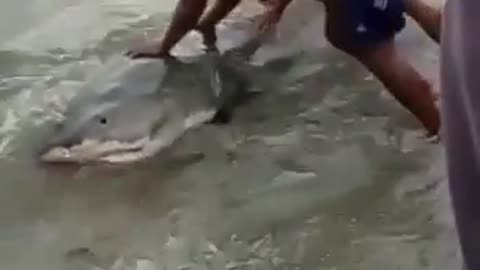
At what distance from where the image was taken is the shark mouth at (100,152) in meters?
1.69

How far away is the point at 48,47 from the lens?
6.84ft

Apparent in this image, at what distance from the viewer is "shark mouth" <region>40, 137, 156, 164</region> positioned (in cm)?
169

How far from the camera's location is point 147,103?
181cm

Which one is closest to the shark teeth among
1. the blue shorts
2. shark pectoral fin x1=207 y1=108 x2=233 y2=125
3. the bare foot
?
shark pectoral fin x1=207 y1=108 x2=233 y2=125

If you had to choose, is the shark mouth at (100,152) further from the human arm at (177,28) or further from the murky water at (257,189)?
the human arm at (177,28)

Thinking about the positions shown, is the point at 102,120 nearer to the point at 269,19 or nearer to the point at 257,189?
the point at 257,189

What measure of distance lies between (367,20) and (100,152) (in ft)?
1.74

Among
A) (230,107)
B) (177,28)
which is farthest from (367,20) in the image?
(177,28)

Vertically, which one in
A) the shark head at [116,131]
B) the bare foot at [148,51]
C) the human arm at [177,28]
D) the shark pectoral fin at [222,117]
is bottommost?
the shark pectoral fin at [222,117]

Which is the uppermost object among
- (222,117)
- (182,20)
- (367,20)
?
(367,20)

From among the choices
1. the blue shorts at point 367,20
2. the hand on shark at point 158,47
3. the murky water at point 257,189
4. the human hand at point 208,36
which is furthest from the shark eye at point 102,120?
the blue shorts at point 367,20

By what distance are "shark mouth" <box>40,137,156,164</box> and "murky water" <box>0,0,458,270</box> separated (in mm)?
27

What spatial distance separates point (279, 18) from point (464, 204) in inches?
67.4

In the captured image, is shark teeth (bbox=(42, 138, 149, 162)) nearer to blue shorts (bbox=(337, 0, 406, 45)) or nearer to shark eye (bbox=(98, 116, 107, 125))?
shark eye (bbox=(98, 116, 107, 125))
